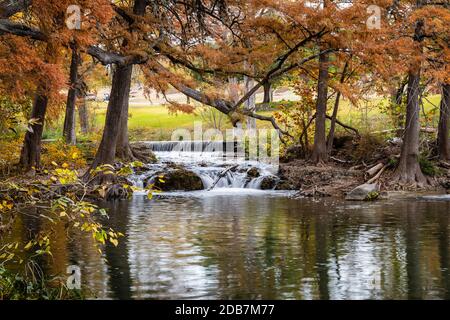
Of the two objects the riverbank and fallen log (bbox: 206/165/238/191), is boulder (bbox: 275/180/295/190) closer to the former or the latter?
the riverbank

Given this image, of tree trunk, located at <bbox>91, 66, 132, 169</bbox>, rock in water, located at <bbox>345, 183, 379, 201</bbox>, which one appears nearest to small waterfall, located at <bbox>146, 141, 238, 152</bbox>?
tree trunk, located at <bbox>91, 66, 132, 169</bbox>

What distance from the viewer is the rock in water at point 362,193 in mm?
22841

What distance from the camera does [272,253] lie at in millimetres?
13461

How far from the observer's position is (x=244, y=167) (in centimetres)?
2936

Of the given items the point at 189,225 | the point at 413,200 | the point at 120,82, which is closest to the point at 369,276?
the point at 189,225

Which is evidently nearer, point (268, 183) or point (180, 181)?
point (180, 181)

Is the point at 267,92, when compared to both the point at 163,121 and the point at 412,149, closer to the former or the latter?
the point at 163,121

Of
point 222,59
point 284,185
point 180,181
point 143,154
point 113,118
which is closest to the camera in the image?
point 222,59

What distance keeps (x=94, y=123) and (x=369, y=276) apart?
42.0m

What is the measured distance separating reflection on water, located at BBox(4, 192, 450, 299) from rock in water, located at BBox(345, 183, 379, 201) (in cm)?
178

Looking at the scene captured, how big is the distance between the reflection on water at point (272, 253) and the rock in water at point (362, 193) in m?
1.78

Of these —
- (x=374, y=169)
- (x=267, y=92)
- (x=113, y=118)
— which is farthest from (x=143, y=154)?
(x=267, y=92)

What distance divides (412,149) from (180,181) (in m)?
8.33

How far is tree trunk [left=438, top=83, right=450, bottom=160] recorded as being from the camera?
89.5 ft
